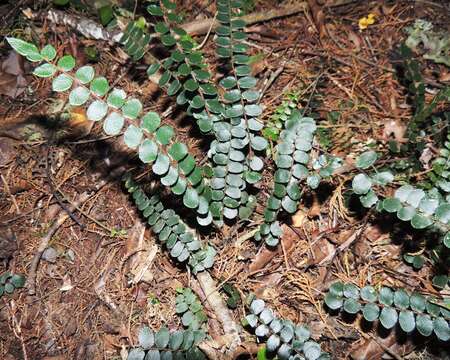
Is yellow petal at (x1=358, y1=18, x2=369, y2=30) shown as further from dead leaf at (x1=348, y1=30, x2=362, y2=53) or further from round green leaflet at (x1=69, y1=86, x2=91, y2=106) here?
round green leaflet at (x1=69, y1=86, x2=91, y2=106)

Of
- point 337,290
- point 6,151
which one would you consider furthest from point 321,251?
point 6,151

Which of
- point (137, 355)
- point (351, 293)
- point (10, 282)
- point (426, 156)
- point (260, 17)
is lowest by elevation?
point (10, 282)

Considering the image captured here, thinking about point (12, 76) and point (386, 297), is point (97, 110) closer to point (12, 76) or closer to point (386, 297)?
point (386, 297)

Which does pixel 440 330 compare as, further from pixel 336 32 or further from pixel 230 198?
pixel 336 32

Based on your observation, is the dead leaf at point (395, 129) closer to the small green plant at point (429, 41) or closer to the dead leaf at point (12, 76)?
the small green plant at point (429, 41)

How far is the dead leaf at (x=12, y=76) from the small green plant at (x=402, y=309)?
2.69 metres

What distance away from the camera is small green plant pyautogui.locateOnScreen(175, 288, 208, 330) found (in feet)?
7.60

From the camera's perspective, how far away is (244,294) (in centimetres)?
244

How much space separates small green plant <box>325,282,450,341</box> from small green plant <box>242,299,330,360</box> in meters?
0.25

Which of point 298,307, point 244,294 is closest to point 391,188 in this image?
point 298,307

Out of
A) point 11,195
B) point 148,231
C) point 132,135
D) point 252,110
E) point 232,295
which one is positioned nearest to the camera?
point 132,135

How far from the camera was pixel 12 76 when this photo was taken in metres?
3.29

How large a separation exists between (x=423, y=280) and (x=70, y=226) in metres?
2.11

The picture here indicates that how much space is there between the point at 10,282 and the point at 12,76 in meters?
1.59
